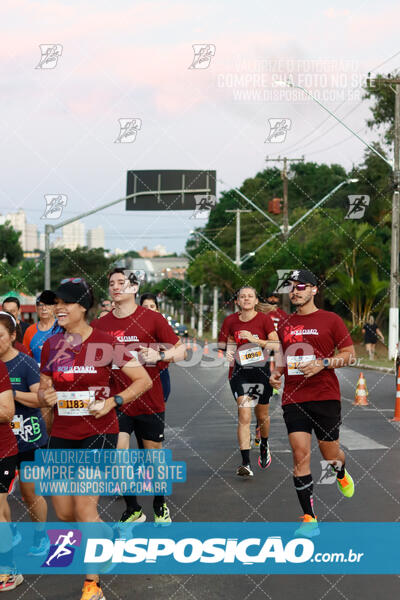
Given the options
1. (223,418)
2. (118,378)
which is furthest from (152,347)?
(223,418)

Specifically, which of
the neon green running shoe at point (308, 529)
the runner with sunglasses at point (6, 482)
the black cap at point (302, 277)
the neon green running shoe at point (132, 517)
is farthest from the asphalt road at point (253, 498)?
the black cap at point (302, 277)

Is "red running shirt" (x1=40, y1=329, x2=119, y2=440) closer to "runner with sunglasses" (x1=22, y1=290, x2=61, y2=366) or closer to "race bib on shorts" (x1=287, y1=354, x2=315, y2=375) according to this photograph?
"race bib on shorts" (x1=287, y1=354, x2=315, y2=375)

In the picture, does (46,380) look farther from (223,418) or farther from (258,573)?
(223,418)

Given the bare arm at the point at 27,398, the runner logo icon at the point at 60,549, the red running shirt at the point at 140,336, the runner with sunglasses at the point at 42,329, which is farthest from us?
the runner with sunglasses at the point at 42,329

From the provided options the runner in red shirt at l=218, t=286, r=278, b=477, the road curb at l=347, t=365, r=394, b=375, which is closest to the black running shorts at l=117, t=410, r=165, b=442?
the runner in red shirt at l=218, t=286, r=278, b=477

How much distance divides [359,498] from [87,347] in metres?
3.56

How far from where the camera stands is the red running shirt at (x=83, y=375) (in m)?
4.56

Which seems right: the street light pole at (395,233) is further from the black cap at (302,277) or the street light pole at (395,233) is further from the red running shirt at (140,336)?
the red running shirt at (140,336)

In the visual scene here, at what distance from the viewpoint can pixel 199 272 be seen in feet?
173

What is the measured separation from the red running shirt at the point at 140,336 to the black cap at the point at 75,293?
4.24 ft

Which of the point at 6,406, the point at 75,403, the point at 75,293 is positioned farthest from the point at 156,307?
the point at 6,406

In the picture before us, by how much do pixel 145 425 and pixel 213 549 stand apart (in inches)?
48.2

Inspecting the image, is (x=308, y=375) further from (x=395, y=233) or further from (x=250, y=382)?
(x=395, y=233)

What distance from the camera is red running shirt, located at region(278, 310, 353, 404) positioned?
611cm
